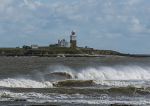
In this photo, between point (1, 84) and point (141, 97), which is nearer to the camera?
point (141, 97)

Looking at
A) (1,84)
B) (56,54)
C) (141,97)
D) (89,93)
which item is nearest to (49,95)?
(89,93)

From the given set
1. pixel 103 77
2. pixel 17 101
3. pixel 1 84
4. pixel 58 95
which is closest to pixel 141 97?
pixel 58 95

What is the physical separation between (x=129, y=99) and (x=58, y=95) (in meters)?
4.62

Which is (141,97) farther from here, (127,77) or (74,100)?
(127,77)

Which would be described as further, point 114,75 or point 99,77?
point 114,75

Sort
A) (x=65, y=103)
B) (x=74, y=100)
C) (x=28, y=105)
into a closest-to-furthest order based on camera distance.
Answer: (x=28, y=105) < (x=65, y=103) < (x=74, y=100)

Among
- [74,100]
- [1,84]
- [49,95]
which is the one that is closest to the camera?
[74,100]

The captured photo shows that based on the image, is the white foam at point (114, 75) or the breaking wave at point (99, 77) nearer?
the breaking wave at point (99, 77)

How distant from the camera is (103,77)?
65125mm

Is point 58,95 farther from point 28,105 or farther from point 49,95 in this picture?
point 28,105

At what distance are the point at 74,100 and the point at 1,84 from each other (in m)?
15.5

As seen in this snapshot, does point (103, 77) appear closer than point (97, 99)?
No

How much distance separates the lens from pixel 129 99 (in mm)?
35000

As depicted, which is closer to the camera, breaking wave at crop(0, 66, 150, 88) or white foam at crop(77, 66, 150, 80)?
breaking wave at crop(0, 66, 150, 88)
